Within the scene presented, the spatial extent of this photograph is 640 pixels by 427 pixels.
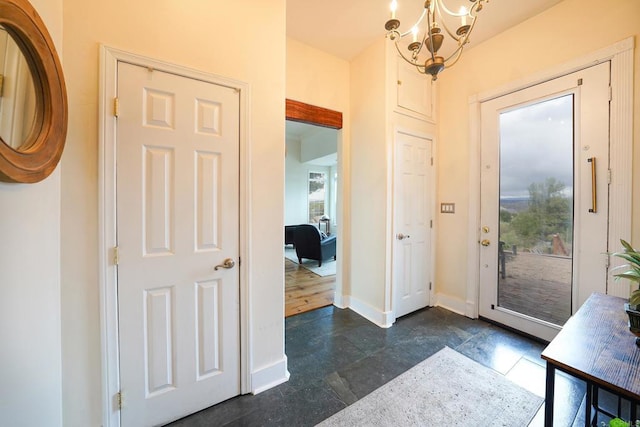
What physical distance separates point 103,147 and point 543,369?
132 inches

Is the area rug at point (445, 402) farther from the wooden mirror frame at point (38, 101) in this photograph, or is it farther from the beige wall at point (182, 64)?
the wooden mirror frame at point (38, 101)

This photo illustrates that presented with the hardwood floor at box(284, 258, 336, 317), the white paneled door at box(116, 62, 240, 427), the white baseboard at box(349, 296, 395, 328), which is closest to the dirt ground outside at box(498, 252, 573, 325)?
the white baseboard at box(349, 296, 395, 328)

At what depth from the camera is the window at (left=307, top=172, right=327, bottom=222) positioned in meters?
7.90

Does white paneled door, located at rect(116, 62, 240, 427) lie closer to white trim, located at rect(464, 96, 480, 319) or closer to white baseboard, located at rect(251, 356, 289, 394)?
white baseboard, located at rect(251, 356, 289, 394)

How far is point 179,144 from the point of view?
1.42 m

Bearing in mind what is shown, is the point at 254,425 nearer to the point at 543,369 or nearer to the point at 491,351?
the point at 491,351

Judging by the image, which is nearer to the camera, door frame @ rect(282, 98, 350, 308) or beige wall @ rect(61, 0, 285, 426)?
beige wall @ rect(61, 0, 285, 426)

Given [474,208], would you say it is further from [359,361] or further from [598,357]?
[359,361]

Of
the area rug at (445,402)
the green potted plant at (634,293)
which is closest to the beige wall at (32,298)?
the area rug at (445,402)

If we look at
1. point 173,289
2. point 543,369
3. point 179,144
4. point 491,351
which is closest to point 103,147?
point 179,144

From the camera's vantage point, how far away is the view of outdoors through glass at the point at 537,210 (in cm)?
207

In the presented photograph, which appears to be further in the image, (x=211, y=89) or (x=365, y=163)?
(x=365, y=163)

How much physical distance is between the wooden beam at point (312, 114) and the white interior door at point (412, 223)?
79cm

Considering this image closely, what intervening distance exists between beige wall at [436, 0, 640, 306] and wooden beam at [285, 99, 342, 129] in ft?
4.41
